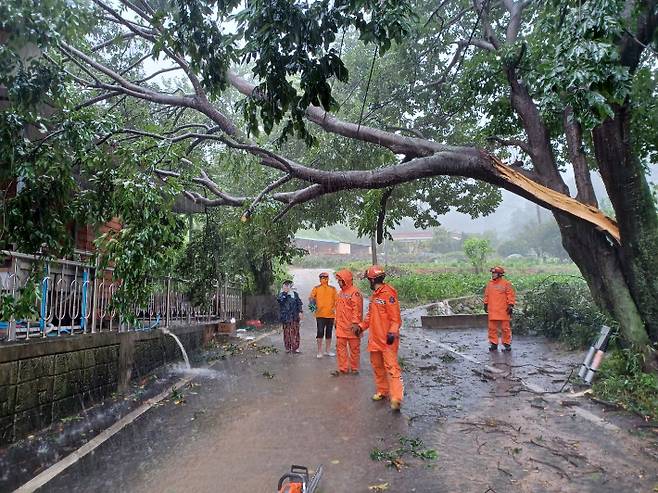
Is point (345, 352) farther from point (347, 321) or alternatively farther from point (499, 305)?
point (499, 305)

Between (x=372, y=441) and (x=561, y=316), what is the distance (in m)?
8.40

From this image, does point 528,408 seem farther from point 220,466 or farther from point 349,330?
point 220,466

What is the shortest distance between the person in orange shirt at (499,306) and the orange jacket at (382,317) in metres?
4.38

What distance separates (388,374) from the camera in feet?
20.1

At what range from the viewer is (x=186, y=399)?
6.60 meters

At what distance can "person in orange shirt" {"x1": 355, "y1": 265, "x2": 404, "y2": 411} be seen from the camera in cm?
608

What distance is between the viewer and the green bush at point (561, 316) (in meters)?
9.80

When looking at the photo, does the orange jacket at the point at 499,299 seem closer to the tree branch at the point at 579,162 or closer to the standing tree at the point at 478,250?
the tree branch at the point at 579,162

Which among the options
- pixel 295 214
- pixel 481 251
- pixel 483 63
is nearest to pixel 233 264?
pixel 295 214

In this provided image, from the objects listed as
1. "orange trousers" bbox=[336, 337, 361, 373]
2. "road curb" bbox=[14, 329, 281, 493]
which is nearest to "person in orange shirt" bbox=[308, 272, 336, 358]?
"orange trousers" bbox=[336, 337, 361, 373]

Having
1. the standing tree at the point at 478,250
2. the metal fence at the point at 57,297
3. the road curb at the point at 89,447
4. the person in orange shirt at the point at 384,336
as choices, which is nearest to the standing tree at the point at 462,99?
the metal fence at the point at 57,297

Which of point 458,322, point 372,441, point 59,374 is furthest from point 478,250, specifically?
point 59,374

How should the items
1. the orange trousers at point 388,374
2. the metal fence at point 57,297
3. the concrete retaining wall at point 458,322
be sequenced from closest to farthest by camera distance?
the metal fence at point 57,297
the orange trousers at point 388,374
the concrete retaining wall at point 458,322

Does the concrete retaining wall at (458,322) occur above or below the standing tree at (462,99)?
below
